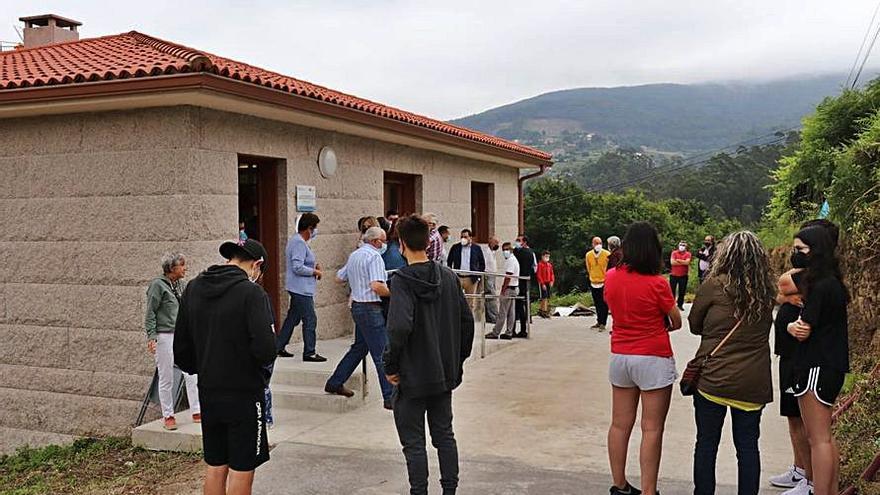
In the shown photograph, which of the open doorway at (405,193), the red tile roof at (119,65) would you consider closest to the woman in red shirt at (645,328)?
the red tile roof at (119,65)

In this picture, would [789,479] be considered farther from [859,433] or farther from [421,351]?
[421,351]

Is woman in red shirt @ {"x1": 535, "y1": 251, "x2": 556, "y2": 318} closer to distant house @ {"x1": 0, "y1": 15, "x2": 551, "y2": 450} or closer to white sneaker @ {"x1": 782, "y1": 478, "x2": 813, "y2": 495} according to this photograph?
distant house @ {"x1": 0, "y1": 15, "x2": 551, "y2": 450}

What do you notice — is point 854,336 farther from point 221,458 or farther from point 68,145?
point 68,145

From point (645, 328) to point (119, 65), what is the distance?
18.2ft

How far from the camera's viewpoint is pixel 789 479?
17.2 feet

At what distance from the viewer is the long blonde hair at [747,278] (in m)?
4.32

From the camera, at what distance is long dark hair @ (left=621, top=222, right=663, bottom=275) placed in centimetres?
464

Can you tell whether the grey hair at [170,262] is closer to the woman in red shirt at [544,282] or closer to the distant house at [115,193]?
the distant house at [115,193]

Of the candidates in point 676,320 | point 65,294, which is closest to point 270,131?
point 65,294

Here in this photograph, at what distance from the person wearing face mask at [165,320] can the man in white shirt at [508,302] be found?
5803 mm

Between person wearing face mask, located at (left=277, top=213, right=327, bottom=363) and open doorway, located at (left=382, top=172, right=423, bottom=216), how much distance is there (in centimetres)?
380

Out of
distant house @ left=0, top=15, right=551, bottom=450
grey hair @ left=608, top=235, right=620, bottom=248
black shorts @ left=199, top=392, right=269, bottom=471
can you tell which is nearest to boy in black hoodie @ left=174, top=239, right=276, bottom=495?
black shorts @ left=199, top=392, right=269, bottom=471

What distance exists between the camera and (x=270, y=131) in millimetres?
8742

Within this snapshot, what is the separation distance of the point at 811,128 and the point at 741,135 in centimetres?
19887
